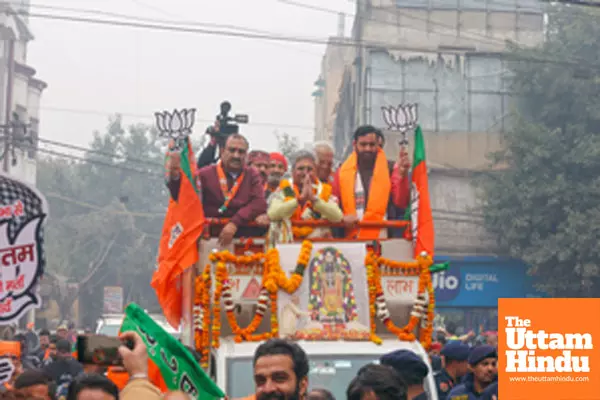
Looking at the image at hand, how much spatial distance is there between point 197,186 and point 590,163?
69.5 ft

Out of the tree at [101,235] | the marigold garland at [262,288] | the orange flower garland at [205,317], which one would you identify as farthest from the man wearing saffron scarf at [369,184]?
the tree at [101,235]

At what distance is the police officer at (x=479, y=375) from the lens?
24.4 feet

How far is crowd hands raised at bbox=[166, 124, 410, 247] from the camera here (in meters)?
9.51

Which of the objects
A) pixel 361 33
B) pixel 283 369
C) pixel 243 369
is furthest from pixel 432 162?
pixel 283 369

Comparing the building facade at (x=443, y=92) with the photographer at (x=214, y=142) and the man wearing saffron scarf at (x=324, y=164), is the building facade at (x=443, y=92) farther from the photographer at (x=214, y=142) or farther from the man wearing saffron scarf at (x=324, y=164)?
the man wearing saffron scarf at (x=324, y=164)

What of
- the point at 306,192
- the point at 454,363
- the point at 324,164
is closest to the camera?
the point at 454,363

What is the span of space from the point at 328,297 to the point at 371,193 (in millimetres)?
1714

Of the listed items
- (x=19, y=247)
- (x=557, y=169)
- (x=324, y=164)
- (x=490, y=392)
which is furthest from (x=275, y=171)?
(x=557, y=169)

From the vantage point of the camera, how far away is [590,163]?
2927cm

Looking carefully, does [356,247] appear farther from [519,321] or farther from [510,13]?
[510,13]

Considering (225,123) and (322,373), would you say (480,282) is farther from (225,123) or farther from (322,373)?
(322,373)

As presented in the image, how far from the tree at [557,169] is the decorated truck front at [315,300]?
Result: 20.5 meters

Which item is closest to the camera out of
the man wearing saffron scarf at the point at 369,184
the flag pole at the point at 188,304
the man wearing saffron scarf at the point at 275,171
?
the flag pole at the point at 188,304

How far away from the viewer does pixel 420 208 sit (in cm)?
980
